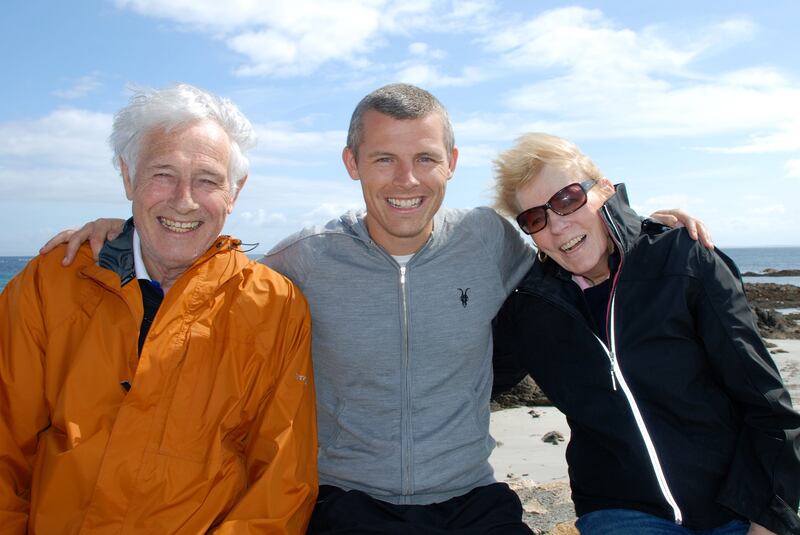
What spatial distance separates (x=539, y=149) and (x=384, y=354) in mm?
1499

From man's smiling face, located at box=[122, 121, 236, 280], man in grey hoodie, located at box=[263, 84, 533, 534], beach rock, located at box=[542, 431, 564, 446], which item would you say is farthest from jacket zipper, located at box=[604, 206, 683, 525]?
beach rock, located at box=[542, 431, 564, 446]

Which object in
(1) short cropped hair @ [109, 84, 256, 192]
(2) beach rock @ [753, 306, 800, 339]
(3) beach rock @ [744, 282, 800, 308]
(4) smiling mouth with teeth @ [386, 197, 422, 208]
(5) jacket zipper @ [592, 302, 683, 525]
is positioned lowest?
(3) beach rock @ [744, 282, 800, 308]

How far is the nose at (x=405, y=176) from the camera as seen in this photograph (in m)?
3.84

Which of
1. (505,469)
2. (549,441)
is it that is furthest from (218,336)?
(549,441)

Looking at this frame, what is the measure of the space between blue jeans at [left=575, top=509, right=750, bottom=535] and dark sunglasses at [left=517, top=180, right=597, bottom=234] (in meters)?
1.63

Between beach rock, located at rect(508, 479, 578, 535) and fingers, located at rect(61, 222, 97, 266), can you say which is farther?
beach rock, located at rect(508, 479, 578, 535)

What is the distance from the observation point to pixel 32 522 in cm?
302

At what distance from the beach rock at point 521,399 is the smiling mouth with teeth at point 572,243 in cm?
568

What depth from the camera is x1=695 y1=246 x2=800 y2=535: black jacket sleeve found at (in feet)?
10.3

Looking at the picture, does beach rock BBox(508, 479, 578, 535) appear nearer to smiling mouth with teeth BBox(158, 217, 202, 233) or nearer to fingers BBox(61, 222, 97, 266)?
smiling mouth with teeth BBox(158, 217, 202, 233)

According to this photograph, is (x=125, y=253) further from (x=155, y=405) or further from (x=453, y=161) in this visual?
(x=453, y=161)

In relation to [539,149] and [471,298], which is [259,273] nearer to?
[471,298]

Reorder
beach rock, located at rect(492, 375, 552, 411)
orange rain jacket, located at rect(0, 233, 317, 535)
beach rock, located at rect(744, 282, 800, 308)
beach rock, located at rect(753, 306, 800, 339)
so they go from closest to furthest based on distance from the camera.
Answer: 1. orange rain jacket, located at rect(0, 233, 317, 535)
2. beach rock, located at rect(492, 375, 552, 411)
3. beach rock, located at rect(753, 306, 800, 339)
4. beach rock, located at rect(744, 282, 800, 308)

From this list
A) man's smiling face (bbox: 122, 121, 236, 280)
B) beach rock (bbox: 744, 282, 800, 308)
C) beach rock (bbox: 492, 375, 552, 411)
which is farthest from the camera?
beach rock (bbox: 744, 282, 800, 308)
